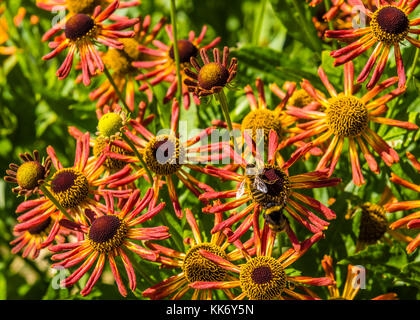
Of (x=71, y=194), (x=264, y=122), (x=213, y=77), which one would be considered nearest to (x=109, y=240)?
(x=71, y=194)

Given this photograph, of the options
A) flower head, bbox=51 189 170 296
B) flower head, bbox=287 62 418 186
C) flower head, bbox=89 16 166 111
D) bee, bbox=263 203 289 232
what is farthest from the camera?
flower head, bbox=89 16 166 111

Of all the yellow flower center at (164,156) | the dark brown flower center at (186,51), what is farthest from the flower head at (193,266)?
the dark brown flower center at (186,51)

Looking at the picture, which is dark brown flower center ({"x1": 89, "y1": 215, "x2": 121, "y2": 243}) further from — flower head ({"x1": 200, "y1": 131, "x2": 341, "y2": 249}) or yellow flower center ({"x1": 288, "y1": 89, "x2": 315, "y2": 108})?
yellow flower center ({"x1": 288, "y1": 89, "x2": 315, "y2": 108})

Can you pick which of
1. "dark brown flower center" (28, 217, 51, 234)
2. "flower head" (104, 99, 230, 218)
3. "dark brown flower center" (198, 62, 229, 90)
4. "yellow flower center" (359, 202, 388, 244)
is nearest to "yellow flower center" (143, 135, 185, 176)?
"flower head" (104, 99, 230, 218)

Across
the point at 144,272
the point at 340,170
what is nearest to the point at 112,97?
the point at 144,272

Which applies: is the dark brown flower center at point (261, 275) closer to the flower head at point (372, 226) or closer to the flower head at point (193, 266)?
the flower head at point (193, 266)

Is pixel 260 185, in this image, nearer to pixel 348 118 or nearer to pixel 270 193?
pixel 270 193
